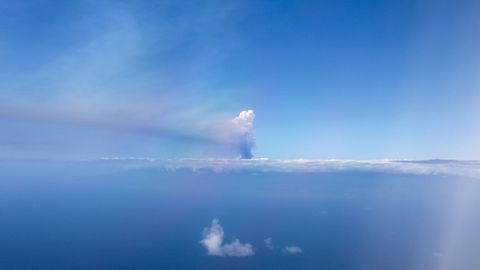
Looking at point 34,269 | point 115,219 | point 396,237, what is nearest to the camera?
point 34,269

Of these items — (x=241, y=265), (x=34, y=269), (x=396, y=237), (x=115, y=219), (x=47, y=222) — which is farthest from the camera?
(x=115, y=219)

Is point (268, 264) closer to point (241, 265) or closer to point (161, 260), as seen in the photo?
point (241, 265)

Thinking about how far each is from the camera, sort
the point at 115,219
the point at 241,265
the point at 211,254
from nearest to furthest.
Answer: the point at 241,265
the point at 211,254
the point at 115,219

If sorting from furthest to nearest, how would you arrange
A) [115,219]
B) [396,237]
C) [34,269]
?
[115,219]
[396,237]
[34,269]

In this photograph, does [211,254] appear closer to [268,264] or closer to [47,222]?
[268,264]

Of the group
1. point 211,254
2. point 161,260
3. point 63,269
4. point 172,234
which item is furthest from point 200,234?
point 63,269

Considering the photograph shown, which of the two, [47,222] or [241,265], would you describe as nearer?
[241,265]

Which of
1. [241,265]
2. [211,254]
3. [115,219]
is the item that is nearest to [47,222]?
[115,219]

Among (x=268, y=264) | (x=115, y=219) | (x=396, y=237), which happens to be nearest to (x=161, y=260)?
(x=268, y=264)

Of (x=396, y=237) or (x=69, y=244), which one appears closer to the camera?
(x=69, y=244)
